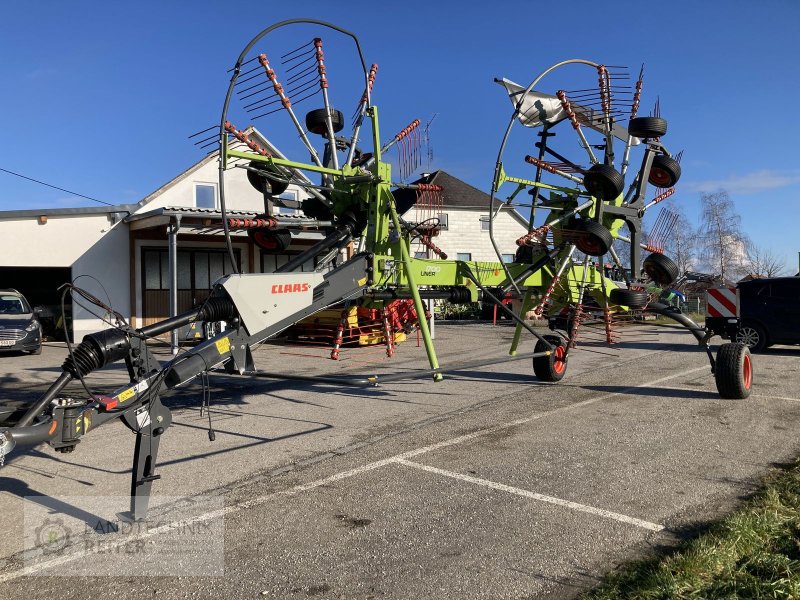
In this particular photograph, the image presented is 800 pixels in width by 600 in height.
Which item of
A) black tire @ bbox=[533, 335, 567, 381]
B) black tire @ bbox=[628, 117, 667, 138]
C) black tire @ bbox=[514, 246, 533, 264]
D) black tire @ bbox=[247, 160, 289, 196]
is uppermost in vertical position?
black tire @ bbox=[628, 117, 667, 138]

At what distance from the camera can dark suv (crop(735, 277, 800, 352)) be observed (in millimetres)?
14594

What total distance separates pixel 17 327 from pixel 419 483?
45.7ft

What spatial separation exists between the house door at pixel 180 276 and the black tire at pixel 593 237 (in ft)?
44.3

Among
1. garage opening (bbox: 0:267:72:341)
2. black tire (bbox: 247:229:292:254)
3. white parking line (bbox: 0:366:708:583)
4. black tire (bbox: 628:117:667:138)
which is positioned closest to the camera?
white parking line (bbox: 0:366:708:583)

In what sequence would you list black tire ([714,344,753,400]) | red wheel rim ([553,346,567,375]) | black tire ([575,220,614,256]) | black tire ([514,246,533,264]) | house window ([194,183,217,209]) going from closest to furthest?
black tire ([575,220,614,256]), black tire ([714,344,753,400]), black tire ([514,246,533,264]), red wheel rim ([553,346,567,375]), house window ([194,183,217,209])

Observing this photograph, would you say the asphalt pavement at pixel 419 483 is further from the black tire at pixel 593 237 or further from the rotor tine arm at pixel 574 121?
the rotor tine arm at pixel 574 121

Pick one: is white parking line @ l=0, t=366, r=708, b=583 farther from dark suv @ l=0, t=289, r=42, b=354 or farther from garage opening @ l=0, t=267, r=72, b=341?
garage opening @ l=0, t=267, r=72, b=341

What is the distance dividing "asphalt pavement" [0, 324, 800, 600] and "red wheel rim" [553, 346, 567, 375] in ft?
1.63

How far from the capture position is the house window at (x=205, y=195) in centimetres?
2047

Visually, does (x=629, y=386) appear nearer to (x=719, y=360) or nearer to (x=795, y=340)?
(x=719, y=360)

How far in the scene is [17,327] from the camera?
15.6 meters

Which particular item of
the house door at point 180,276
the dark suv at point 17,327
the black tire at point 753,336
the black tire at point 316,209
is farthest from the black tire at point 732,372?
the dark suv at point 17,327

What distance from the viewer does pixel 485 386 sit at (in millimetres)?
10148

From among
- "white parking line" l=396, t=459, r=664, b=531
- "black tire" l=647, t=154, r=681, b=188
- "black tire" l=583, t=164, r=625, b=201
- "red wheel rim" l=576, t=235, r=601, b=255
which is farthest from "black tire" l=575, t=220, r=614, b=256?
"white parking line" l=396, t=459, r=664, b=531
